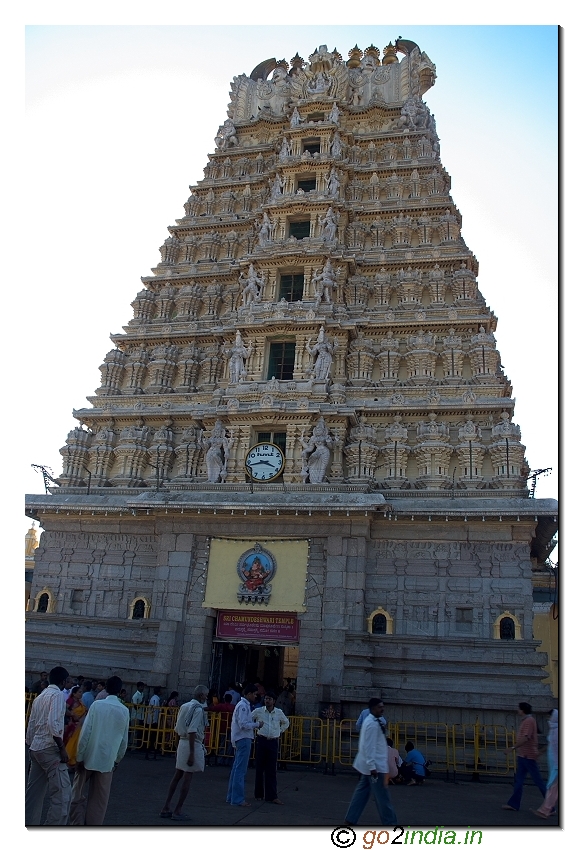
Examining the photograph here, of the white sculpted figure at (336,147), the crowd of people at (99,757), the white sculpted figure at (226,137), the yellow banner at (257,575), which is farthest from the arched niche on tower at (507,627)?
the white sculpted figure at (226,137)

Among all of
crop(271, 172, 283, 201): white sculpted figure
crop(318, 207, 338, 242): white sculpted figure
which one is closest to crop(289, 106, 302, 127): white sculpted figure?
crop(271, 172, 283, 201): white sculpted figure

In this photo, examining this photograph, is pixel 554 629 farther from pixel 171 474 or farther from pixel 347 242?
pixel 347 242

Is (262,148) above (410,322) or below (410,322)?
above

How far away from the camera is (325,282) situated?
91.3 ft

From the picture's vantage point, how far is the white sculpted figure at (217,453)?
80.8 ft

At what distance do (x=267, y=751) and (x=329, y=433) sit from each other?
1359cm

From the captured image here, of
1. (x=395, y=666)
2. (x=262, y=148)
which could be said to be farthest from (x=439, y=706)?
(x=262, y=148)

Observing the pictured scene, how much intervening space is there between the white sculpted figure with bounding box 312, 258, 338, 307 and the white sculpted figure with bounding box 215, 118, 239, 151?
12630 mm

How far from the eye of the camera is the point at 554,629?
27.5 metres

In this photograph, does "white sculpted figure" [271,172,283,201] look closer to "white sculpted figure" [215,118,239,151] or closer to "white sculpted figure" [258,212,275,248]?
"white sculpted figure" [258,212,275,248]

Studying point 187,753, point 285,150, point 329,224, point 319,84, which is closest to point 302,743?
point 187,753

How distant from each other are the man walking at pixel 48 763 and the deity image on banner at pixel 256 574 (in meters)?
12.4

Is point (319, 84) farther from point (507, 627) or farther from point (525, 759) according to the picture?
point (525, 759)

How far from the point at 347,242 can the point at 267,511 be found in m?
14.1
